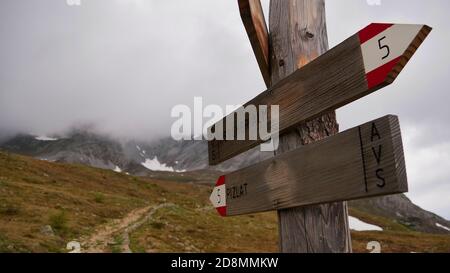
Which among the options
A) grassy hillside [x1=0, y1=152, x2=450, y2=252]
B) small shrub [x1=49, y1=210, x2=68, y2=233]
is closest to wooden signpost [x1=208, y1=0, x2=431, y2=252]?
grassy hillside [x1=0, y1=152, x2=450, y2=252]

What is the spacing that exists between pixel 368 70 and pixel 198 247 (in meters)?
23.3

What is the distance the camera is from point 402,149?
2068 millimetres

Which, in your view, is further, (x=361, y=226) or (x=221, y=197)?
(x=361, y=226)

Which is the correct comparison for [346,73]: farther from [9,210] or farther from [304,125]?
[9,210]

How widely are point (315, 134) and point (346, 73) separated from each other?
0.59 meters

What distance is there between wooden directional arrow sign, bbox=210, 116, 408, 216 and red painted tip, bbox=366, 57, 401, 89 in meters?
0.24

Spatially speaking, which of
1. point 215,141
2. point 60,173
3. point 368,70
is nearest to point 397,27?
point 368,70

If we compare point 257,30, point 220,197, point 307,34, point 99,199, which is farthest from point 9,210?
point 307,34

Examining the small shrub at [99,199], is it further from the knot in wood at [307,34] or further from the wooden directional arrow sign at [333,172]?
the knot in wood at [307,34]

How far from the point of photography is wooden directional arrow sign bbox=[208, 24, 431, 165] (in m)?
2.09

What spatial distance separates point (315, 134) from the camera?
2.92m

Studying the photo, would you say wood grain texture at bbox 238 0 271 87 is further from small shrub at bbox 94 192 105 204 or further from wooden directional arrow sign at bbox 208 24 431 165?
small shrub at bbox 94 192 105 204

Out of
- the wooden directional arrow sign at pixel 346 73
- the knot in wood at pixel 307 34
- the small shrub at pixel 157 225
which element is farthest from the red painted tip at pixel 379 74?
the small shrub at pixel 157 225
